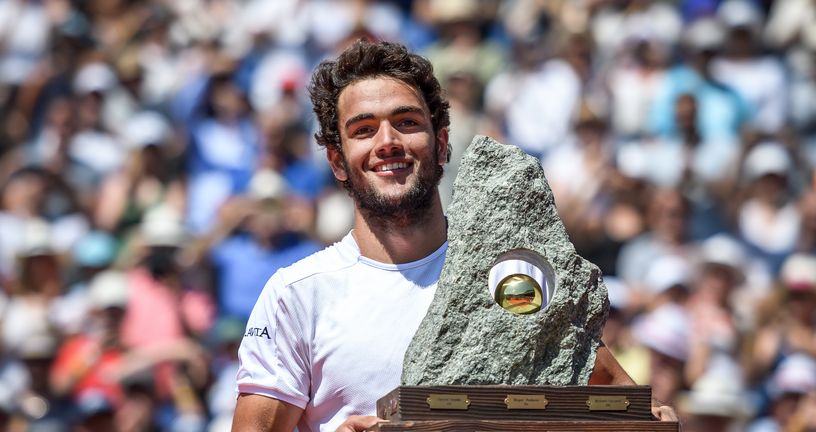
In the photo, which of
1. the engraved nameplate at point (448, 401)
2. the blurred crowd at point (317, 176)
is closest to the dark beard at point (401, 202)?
the engraved nameplate at point (448, 401)

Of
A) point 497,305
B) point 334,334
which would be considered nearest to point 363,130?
point 334,334

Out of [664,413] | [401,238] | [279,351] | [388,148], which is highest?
[388,148]

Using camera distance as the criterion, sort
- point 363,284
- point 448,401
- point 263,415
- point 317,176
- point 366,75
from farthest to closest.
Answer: point 317,176
point 366,75
point 363,284
point 263,415
point 448,401

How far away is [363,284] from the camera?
4.63 metres

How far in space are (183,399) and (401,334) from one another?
484 centimetres

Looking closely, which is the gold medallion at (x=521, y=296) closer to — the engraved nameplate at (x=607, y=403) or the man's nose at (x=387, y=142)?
the engraved nameplate at (x=607, y=403)

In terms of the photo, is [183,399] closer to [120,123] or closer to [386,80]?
[120,123]

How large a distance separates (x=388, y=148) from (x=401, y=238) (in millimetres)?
300

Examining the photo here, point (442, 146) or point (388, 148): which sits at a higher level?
point (442, 146)

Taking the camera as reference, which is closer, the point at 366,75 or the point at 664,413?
the point at 664,413

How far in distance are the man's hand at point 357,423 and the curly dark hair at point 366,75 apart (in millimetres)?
991

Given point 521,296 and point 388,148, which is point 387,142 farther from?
point 521,296

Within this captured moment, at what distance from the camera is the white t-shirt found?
14.8ft

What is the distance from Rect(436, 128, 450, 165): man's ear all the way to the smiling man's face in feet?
0.12
